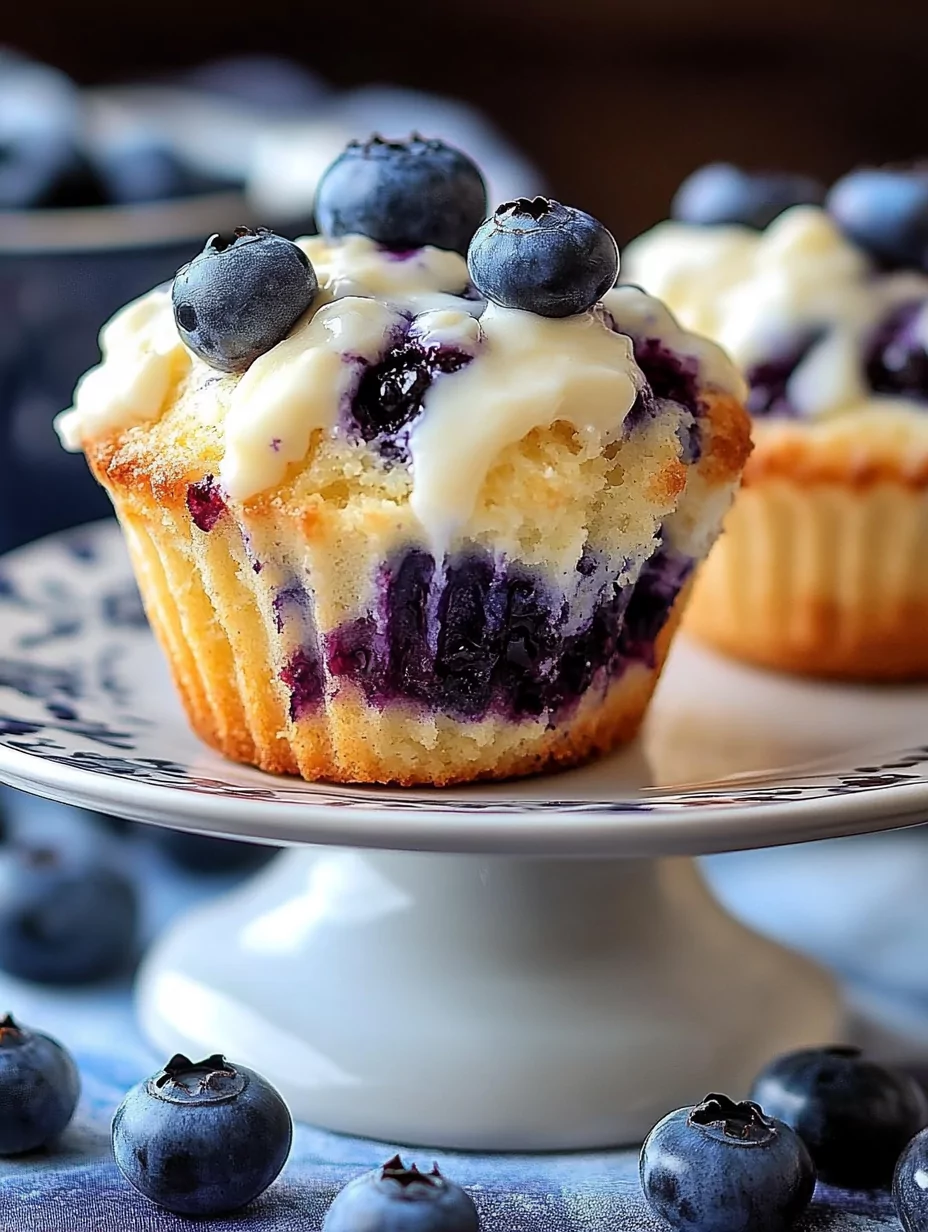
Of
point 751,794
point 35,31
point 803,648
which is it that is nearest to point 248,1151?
point 751,794

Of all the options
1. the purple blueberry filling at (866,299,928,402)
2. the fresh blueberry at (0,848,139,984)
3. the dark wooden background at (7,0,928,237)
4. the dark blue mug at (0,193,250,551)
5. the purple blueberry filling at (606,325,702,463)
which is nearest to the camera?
the purple blueberry filling at (606,325,702,463)

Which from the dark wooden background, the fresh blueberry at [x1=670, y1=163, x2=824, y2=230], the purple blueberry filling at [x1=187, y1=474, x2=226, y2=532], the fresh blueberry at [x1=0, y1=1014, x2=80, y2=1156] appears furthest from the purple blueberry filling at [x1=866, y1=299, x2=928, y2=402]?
the dark wooden background

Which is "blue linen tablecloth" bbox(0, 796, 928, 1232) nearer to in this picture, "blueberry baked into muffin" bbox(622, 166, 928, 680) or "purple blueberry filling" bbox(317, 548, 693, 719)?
"blueberry baked into muffin" bbox(622, 166, 928, 680)

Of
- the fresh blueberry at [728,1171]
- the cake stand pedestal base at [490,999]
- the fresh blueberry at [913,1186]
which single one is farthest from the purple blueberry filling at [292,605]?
the fresh blueberry at [913,1186]

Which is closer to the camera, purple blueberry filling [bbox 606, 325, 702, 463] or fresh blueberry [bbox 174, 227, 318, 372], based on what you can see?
fresh blueberry [bbox 174, 227, 318, 372]

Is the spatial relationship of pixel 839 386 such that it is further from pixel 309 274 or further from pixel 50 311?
pixel 50 311
